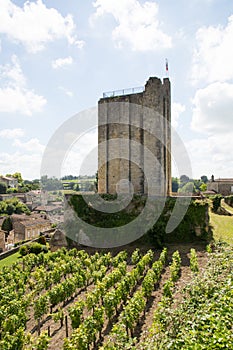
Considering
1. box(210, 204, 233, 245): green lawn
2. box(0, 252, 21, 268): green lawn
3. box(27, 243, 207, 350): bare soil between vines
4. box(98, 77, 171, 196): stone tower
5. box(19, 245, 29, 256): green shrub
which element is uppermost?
box(98, 77, 171, 196): stone tower

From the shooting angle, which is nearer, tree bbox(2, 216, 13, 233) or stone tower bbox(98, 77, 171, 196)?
stone tower bbox(98, 77, 171, 196)

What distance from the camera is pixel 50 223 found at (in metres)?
49.9

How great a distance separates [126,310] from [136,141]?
16.2 meters

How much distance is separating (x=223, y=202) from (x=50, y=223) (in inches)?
1237

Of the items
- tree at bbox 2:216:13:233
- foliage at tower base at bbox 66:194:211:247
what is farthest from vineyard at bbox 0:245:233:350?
tree at bbox 2:216:13:233

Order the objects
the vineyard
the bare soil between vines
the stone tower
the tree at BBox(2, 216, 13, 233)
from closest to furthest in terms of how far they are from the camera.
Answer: the vineyard → the bare soil between vines → the stone tower → the tree at BBox(2, 216, 13, 233)

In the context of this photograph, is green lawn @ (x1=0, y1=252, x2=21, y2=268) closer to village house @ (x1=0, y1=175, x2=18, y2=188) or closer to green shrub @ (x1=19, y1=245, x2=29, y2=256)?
green shrub @ (x1=19, y1=245, x2=29, y2=256)

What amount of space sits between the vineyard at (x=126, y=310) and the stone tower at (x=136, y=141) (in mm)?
7620

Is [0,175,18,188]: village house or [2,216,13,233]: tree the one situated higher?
[0,175,18,188]: village house

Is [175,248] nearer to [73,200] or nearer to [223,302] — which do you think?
[73,200]

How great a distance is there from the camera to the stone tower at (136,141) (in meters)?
22.2

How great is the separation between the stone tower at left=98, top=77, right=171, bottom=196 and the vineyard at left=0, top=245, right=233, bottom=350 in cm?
762

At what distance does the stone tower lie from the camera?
22250 mm

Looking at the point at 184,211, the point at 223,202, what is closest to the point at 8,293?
the point at 184,211
